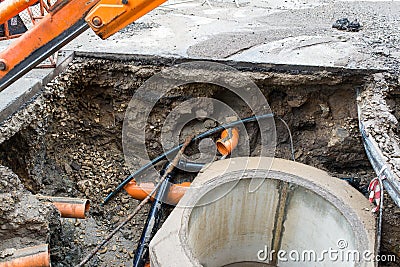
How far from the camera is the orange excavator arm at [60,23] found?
279cm

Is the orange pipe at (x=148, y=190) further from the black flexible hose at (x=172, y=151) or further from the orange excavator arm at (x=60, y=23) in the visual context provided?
the orange excavator arm at (x=60, y=23)

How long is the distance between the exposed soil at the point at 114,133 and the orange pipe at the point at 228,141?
207 millimetres

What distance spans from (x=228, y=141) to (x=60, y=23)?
2.09 metres

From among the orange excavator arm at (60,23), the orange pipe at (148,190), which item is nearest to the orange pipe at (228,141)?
the orange pipe at (148,190)

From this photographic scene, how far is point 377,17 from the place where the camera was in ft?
18.1

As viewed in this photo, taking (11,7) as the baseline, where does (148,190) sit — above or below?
below

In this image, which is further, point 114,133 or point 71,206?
point 114,133

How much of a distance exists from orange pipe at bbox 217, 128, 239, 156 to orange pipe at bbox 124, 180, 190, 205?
525 millimetres

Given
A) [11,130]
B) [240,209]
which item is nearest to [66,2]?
[11,130]

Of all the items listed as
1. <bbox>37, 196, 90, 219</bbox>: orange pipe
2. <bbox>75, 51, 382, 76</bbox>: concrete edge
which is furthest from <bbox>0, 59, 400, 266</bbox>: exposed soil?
<bbox>37, 196, 90, 219</bbox>: orange pipe

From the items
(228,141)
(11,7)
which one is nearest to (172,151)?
(228,141)

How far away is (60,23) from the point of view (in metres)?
2.97

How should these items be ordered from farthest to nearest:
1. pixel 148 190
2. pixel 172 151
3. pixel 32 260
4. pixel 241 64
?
pixel 172 151, pixel 148 190, pixel 241 64, pixel 32 260

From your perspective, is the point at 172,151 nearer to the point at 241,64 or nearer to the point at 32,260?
the point at 241,64
